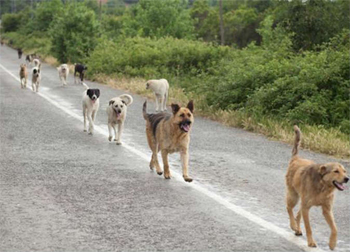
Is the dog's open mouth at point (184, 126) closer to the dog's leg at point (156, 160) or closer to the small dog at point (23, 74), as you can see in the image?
the dog's leg at point (156, 160)

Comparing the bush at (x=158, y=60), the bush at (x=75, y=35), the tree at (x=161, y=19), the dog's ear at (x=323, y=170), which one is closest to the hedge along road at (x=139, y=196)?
the dog's ear at (x=323, y=170)

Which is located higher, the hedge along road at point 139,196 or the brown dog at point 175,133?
the brown dog at point 175,133

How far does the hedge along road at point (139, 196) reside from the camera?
6.50m

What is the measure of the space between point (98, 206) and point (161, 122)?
214 centimetres

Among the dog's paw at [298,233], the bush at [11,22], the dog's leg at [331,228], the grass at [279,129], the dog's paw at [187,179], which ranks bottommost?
the bush at [11,22]

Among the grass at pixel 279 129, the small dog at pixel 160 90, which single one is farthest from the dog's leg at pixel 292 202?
the small dog at pixel 160 90

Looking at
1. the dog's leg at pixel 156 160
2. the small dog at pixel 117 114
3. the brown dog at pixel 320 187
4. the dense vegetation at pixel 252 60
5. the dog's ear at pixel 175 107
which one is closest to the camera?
the brown dog at pixel 320 187

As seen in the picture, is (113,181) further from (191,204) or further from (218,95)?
(218,95)

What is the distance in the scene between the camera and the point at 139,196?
8.42 metres

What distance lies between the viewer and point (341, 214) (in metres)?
7.72

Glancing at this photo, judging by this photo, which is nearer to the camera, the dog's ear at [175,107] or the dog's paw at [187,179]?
the dog's ear at [175,107]

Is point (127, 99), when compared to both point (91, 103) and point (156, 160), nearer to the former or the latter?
point (91, 103)

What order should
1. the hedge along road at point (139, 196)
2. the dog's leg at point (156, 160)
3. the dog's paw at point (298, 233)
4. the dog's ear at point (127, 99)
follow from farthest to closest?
1. the dog's ear at point (127, 99)
2. the dog's leg at point (156, 160)
3. the dog's paw at point (298, 233)
4. the hedge along road at point (139, 196)

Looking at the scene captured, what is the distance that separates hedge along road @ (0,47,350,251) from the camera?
6.50 meters
